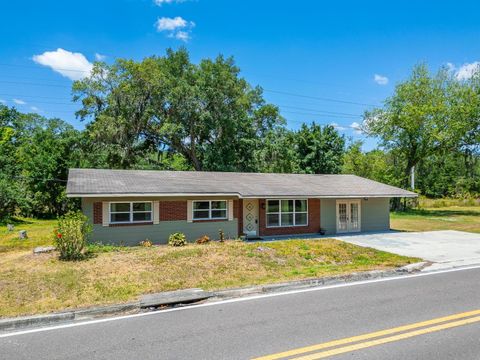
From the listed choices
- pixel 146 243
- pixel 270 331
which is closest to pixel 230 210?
pixel 146 243

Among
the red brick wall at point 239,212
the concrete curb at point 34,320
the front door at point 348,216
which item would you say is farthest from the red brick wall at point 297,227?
the concrete curb at point 34,320

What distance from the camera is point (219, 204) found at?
1836cm

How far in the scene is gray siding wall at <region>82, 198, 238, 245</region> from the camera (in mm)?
15628

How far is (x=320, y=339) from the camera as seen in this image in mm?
5465

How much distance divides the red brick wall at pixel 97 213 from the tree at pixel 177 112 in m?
15.9

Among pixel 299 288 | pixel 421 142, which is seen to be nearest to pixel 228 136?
pixel 421 142

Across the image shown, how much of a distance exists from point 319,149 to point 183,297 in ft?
114

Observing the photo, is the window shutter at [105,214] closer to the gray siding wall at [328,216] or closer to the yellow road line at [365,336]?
the gray siding wall at [328,216]

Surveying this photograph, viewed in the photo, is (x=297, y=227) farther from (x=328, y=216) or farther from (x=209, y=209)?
(x=209, y=209)

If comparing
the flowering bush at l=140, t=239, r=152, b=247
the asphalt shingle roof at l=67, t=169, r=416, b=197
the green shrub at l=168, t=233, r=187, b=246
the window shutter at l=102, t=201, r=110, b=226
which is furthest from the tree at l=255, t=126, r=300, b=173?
the window shutter at l=102, t=201, r=110, b=226

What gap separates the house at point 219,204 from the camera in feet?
52.5

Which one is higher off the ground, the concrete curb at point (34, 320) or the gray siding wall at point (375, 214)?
the gray siding wall at point (375, 214)

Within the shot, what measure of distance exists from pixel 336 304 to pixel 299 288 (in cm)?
153

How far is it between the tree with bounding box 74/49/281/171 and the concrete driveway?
18483mm
